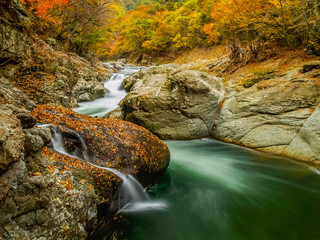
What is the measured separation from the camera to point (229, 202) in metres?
3.90

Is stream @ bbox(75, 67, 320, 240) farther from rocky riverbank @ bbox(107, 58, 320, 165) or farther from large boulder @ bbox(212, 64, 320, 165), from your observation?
rocky riverbank @ bbox(107, 58, 320, 165)

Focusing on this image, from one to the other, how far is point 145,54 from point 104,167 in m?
31.7

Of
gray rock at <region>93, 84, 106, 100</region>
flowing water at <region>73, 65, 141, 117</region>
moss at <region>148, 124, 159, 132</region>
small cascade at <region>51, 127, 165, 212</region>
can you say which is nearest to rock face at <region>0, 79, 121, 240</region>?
small cascade at <region>51, 127, 165, 212</region>

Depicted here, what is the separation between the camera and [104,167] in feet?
10.7

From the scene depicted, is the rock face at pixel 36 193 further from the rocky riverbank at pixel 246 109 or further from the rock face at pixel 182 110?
the rocky riverbank at pixel 246 109

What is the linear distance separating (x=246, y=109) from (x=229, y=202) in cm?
392

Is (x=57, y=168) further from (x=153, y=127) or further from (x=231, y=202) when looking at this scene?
(x=153, y=127)

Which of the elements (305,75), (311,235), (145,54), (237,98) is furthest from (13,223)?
(145,54)

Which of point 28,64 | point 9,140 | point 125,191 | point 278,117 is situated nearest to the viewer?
point 9,140

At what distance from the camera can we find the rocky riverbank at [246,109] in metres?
5.48

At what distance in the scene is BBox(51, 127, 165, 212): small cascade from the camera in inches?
122

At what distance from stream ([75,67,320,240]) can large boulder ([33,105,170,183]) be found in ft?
2.28

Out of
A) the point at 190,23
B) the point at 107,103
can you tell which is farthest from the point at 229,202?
the point at 190,23

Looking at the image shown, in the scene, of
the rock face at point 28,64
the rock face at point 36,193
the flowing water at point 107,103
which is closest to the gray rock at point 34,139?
the rock face at point 36,193
